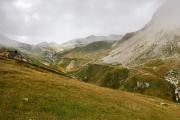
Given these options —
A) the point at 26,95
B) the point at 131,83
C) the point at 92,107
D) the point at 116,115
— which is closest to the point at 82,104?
the point at 92,107

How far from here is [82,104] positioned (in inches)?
1960

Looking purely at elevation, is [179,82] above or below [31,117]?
above

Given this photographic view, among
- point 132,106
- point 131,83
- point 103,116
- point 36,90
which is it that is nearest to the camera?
point 103,116

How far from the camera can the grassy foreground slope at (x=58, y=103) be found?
43.8 m

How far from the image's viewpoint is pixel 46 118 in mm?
41906

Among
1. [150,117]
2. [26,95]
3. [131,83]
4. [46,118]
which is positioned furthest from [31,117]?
[131,83]

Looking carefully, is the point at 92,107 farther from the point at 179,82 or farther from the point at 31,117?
the point at 179,82

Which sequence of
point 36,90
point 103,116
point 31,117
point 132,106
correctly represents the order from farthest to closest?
point 132,106
point 36,90
point 103,116
point 31,117

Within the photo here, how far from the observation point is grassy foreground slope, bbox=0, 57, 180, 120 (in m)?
43.8

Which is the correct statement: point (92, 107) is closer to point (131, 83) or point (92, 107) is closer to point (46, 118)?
point (46, 118)

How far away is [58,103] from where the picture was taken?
1887 inches

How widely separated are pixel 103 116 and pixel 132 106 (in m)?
11.2

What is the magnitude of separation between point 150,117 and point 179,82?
484ft

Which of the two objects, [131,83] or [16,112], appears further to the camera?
[131,83]
